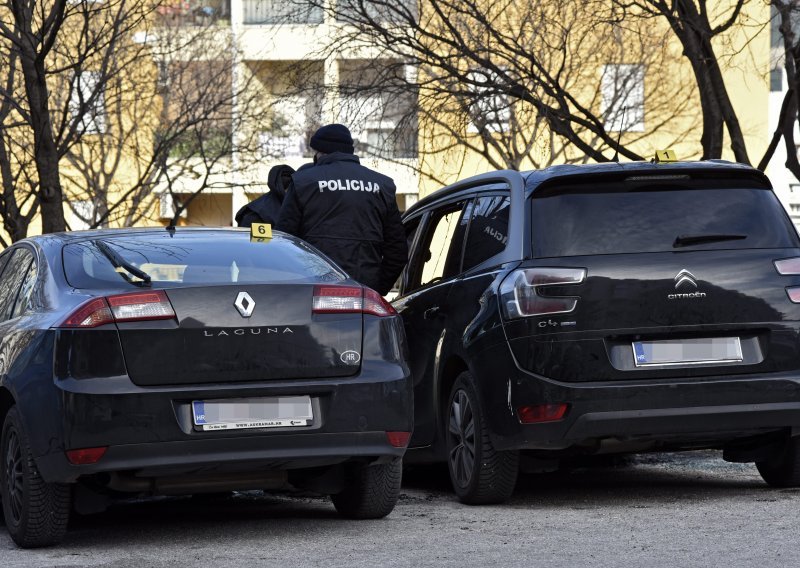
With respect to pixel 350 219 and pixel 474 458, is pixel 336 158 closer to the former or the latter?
pixel 350 219

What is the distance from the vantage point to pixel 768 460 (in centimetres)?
804

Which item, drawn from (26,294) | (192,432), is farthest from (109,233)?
(192,432)

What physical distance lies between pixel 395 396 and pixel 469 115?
6.98 meters

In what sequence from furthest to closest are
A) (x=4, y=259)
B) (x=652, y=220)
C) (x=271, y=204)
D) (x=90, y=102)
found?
1. (x=90, y=102)
2. (x=271, y=204)
3. (x=4, y=259)
4. (x=652, y=220)

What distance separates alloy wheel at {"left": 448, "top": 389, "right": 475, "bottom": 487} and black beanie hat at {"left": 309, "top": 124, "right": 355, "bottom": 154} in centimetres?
232

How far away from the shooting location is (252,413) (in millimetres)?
6387

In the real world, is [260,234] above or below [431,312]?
above

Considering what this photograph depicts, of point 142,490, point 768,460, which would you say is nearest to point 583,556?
point 142,490

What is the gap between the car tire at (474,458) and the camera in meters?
7.53

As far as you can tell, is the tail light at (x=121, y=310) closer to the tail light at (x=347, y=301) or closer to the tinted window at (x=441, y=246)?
the tail light at (x=347, y=301)

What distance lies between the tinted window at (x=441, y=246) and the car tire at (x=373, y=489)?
1487 millimetres

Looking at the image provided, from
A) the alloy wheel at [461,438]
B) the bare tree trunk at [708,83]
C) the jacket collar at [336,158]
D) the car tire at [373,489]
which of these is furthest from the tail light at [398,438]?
the bare tree trunk at [708,83]

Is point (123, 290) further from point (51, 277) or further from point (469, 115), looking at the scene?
point (469, 115)

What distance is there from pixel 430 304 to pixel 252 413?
2.24 metres
